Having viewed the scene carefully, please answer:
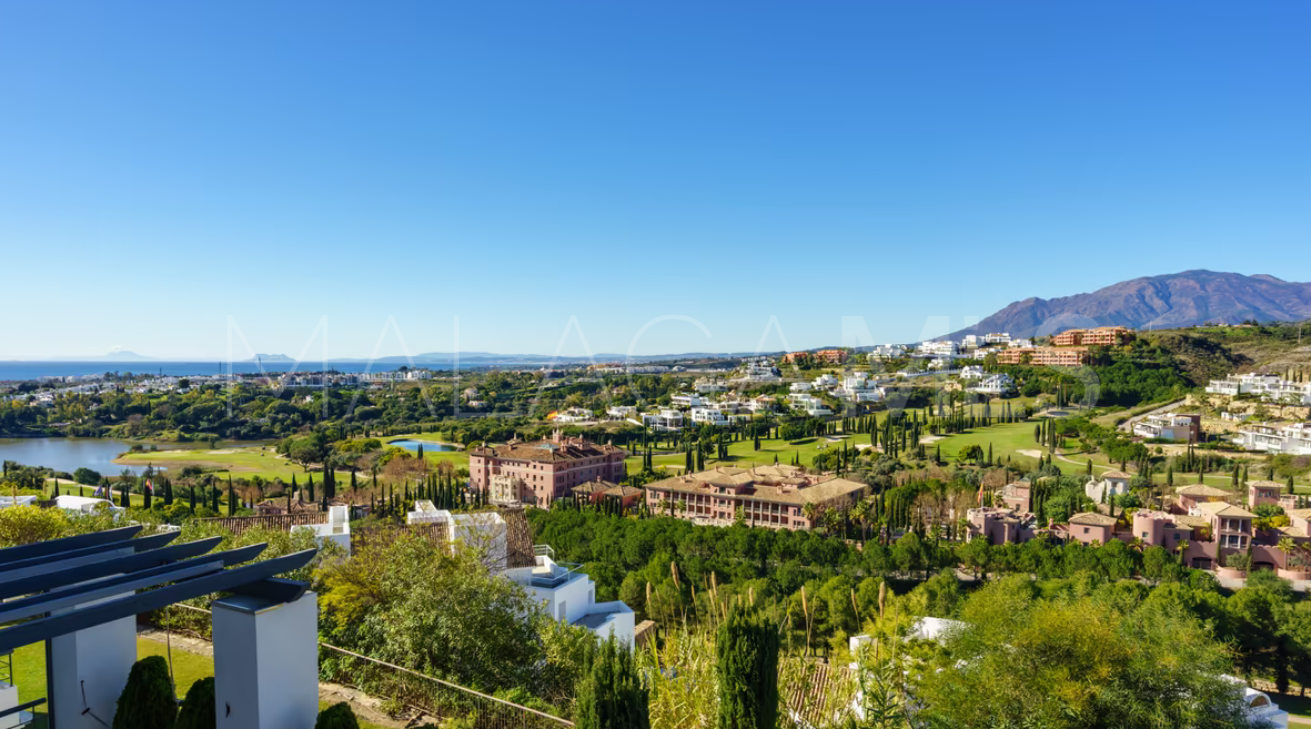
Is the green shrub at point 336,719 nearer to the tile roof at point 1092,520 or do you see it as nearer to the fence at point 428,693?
the fence at point 428,693

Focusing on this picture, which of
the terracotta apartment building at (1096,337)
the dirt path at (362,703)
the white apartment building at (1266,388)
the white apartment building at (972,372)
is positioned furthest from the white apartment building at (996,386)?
the dirt path at (362,703)

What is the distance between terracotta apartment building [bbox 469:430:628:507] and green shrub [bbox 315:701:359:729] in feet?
97.0

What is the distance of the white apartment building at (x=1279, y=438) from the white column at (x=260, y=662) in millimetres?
43415

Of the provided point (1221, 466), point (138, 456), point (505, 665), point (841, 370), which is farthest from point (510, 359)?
point (505, 665)

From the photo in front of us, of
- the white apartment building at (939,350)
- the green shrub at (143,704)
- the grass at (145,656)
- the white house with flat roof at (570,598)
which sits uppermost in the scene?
the white apartment building at (939,350)

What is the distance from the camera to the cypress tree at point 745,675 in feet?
Result: 14.9

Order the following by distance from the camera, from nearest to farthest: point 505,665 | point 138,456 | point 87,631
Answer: point 87,631 < point 505,665 < point 138,456

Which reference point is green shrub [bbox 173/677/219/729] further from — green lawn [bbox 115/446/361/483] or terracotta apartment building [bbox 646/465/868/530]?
green lawn [bbox 115/446/361/483]

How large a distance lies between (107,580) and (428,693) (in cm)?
266

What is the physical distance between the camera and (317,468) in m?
36.4

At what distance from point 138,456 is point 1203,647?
48.2m

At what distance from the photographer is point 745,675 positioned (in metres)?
4.54

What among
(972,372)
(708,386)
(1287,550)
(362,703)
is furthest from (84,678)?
(708,386)

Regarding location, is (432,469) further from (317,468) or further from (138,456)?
(138,456)
